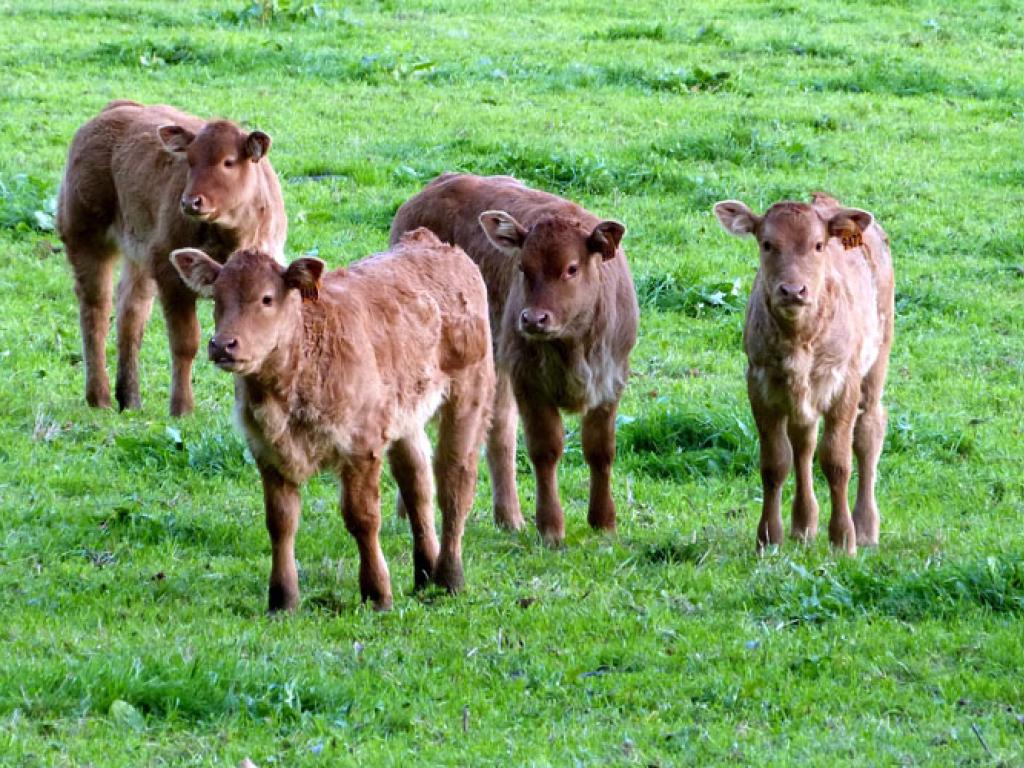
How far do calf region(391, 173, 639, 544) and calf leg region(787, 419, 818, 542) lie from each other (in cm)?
100

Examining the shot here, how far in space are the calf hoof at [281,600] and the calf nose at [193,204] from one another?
11.6 feet

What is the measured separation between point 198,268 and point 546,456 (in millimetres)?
2552

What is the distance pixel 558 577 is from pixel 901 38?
46.6ft

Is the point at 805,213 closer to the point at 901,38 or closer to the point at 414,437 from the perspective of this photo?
the point at 414,437

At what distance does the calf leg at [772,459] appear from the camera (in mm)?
8984

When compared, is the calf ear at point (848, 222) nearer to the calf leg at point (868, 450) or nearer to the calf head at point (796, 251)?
the calf head at point (796, 251)

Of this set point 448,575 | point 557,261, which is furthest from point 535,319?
point 448,575

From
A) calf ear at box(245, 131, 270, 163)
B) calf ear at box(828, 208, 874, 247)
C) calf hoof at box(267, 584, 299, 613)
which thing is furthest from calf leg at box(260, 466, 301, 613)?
calf ear at box(245, 131, 270, 163)

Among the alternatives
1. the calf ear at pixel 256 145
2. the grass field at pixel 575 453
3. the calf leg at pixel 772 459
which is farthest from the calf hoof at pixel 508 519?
the calf ear at pixel 256 145

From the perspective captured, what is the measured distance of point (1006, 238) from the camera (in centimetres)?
1473

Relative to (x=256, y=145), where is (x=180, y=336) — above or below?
below

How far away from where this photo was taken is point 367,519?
7707 millimetres

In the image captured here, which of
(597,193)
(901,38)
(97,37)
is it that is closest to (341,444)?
(597,193)

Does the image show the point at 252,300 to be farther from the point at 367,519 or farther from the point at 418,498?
the point at 418,498
